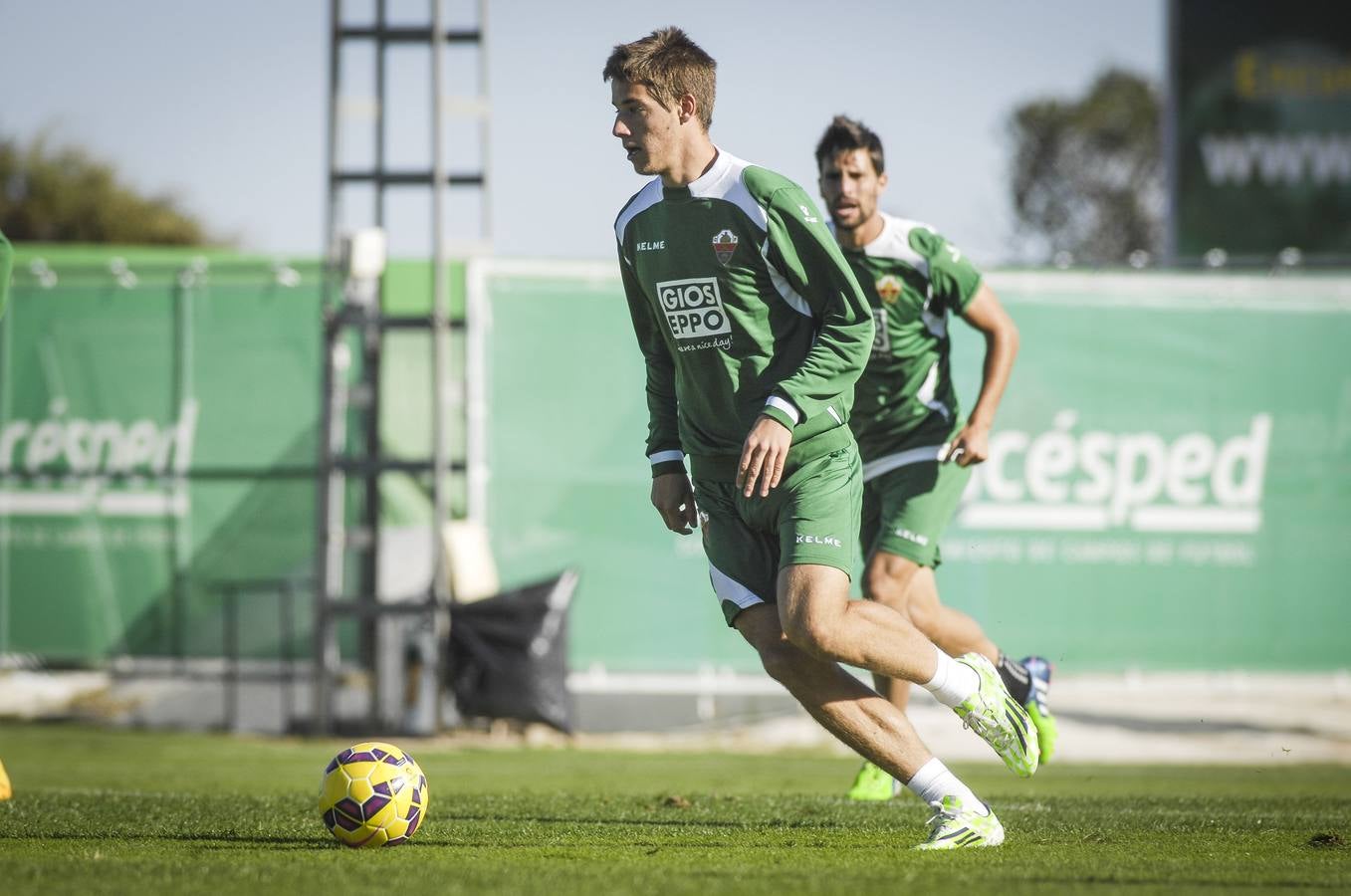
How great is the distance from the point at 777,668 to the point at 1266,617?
31.1 ft

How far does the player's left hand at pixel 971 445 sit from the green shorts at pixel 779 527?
5.96ft

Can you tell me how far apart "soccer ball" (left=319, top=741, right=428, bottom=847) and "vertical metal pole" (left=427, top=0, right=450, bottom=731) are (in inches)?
297

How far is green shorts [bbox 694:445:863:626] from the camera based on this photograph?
522cm

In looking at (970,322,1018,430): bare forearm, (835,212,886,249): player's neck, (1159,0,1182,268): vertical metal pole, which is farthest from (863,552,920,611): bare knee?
(1159,0,1182,268): vertical metal pole

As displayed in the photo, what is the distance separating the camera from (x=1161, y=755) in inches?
514

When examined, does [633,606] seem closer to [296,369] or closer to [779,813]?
[296,369]

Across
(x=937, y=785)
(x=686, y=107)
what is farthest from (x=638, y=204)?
→ (x=937, y=785)

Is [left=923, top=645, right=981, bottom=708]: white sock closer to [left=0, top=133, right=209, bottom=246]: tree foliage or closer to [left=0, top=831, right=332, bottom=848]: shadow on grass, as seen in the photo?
[left=0, top=831, right=332, bottom=848]: shadow on grass

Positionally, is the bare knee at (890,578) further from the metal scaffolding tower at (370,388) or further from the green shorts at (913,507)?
the metal scaffolding tower at (370,388)

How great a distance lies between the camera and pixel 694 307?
538 centimetres

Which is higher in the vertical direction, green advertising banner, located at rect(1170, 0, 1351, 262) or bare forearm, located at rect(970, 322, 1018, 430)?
green advertising banner, located at rect(1170, 0, 1351, 262)

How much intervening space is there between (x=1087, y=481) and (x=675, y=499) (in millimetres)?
8588

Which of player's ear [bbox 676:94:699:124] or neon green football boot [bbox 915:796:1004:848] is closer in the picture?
neon green football boot [bbox 915:796:1004:848]

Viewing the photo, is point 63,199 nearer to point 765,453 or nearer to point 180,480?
point 180,480
